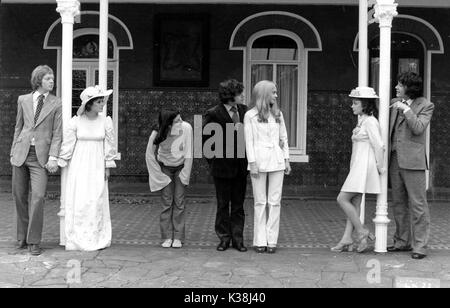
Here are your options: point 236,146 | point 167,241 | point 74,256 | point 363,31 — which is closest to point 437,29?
point 363,31

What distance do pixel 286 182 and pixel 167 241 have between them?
5686 mm

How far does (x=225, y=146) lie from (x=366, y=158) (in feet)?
5.48

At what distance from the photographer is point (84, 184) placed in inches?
295

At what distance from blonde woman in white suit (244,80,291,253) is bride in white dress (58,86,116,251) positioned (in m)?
1.77

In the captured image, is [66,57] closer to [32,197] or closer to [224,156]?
[32,197]

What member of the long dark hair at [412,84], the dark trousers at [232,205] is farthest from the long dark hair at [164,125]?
the long dark hair at [412,84]

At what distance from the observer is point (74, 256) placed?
7.23 m

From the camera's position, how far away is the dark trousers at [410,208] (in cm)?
738

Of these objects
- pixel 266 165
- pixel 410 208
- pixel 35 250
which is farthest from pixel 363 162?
pixel 35 250

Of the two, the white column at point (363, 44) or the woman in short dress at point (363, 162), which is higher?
the white column at point (363, 44)

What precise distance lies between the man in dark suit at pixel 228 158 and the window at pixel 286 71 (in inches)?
218

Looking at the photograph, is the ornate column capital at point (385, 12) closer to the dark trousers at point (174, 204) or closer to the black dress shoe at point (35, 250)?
the dark trousers at point (174, 204)

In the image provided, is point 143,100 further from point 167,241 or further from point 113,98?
point 167,241

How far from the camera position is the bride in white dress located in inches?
295
